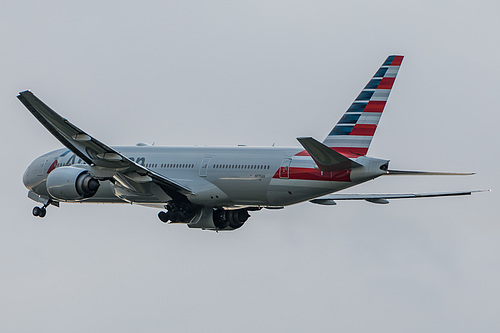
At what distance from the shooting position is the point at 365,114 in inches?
1854

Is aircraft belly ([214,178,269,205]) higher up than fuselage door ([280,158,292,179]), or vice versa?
fuselage door ([280,158,292,179])

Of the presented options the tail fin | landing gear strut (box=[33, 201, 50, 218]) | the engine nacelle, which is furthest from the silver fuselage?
landing gear strut (box=[33, 201, 50, 218])

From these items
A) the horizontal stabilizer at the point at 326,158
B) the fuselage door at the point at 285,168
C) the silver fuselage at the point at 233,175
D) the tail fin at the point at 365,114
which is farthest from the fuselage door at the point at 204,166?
the horizontal stabilizer at the point at 326,158

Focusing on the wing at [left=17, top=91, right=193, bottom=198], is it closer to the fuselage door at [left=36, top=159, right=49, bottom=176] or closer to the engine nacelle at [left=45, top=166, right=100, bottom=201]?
the engine nacelle at [left=45, top=166, right=100, bottom=201]

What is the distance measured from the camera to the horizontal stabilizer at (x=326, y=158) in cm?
4312

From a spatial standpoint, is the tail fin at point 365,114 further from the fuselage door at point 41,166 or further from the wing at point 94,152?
the fuselage door at point 41,166

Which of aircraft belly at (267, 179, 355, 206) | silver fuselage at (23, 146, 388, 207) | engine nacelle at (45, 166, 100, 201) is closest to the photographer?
aircraft belly at (267, 179, 355, 206)

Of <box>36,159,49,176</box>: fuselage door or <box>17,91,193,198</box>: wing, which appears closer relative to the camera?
<box>17,91,193,198</box>: wing

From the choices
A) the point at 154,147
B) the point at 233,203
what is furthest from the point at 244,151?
the point at 154,147

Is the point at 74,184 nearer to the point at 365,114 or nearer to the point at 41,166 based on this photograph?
the point at 41,166

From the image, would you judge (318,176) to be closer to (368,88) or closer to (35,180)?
(368,88)

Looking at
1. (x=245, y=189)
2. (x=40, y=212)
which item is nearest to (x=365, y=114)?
(x=245, y=189)

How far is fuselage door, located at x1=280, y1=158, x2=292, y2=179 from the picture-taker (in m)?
48.3

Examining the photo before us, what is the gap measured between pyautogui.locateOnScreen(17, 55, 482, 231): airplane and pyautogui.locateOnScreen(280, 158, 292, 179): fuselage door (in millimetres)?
52
